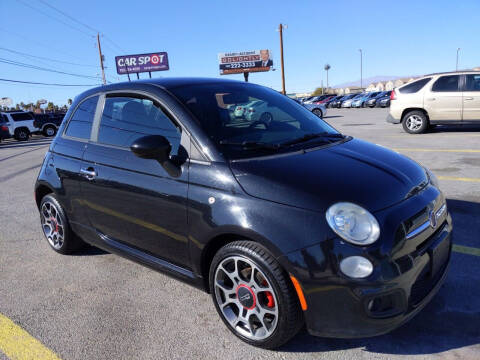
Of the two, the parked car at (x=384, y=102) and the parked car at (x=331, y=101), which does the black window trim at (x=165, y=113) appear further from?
the parked car at (x=331, y=101)

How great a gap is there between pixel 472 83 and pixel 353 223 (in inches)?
400

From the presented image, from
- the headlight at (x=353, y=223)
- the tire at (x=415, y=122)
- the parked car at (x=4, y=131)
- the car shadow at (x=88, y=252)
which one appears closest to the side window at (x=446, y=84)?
the tire at (x=415, y=122)

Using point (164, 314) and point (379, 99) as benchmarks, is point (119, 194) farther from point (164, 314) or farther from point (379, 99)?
point (379, 99)

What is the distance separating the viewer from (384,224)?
2029 millimetres

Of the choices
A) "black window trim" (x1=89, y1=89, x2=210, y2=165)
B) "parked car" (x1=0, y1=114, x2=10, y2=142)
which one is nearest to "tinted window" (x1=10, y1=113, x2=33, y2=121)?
"parked car" (x1=0, y1=114, x2=10, y2=142)

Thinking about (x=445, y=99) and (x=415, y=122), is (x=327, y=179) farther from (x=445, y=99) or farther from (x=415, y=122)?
(x=415, y=122)

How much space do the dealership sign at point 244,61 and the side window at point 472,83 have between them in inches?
1748

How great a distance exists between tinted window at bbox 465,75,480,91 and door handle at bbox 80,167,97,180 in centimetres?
1028

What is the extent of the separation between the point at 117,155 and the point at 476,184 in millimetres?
4898

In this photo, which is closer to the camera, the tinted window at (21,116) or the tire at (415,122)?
the tire at (415,122)

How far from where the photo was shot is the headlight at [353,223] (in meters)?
1.98

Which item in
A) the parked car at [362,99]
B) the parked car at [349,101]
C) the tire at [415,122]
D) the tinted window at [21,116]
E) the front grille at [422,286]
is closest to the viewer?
the front grille at [422,286]

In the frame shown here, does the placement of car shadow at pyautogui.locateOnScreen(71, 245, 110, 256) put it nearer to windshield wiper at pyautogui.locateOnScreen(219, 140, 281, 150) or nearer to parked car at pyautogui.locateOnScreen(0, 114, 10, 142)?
windshield wiper at pyautogui.locateOnScreen(219, 140, 281, 150)

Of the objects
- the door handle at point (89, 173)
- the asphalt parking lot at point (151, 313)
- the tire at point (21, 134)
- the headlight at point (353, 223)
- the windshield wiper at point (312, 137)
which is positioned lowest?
the asphalt parking lot at point (151, 313)
